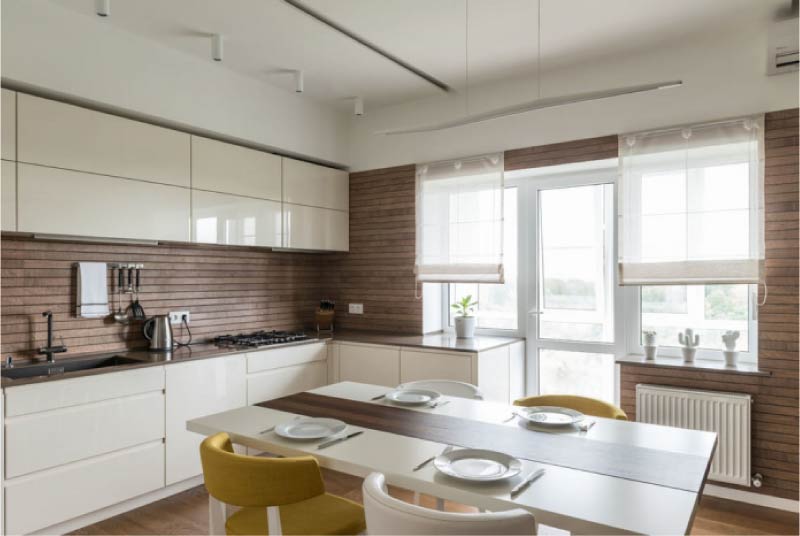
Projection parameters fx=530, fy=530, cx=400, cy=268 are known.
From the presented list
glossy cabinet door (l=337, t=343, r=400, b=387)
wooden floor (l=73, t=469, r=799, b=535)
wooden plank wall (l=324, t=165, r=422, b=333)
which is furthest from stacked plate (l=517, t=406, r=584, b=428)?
wooden plank wall (l=324, t=165, r=422, b=333)

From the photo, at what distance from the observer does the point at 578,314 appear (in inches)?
160

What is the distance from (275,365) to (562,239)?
2379 mm

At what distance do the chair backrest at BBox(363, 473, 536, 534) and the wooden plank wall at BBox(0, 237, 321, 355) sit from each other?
2.66m

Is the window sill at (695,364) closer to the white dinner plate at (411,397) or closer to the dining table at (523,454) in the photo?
the dining table at (523,454)

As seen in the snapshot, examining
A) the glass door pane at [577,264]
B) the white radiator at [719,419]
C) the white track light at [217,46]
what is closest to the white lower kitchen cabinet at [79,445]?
the white track light at [217,46]

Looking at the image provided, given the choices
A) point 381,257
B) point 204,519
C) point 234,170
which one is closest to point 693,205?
point 381,257

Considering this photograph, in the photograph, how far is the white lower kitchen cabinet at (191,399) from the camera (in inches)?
124

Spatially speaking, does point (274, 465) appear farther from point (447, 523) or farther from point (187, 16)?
point (187, 16)

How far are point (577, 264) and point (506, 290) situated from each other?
24.2 inches

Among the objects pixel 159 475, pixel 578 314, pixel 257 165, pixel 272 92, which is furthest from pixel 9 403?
pixel 578 314

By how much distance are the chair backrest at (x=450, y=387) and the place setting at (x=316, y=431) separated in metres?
0.81

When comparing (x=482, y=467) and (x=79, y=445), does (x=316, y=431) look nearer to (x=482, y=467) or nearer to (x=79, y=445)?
(x=482, y=467)

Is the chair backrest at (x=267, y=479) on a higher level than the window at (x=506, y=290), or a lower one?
lower

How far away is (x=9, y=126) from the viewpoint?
2.63m
